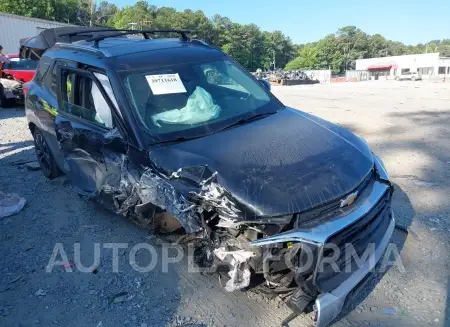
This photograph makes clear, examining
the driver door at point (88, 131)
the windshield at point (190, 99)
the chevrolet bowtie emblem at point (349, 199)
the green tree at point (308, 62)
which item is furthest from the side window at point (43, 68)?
the green tree at point (308, 62)

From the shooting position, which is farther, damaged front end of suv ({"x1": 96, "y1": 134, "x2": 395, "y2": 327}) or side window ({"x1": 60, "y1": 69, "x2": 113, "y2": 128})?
side window ({"x1": 60, "y1": 69, "x2": 113, "y2": 128})

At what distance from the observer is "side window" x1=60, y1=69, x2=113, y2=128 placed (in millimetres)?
3533

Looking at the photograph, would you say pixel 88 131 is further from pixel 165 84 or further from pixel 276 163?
pixel 276 163

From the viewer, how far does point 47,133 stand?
15.8 feet

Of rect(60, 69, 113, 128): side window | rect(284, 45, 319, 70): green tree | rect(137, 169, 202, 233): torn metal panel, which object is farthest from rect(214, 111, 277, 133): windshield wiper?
rect(284, 45, 319, 70): green tree

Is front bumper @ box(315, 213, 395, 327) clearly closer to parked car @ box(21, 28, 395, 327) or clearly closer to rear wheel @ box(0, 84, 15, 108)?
parked car @ box(21, 28, 395, 327)

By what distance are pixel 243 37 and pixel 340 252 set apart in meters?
103

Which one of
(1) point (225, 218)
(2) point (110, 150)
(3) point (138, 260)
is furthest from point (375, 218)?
(2) point (110, 150)

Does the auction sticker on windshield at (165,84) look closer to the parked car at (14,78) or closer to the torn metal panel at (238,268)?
the torn metal panel at (238,268)

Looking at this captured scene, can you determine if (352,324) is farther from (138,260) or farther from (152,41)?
(152,41)

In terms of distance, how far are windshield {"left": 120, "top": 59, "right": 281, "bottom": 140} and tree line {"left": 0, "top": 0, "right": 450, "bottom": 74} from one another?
65996 millimetres

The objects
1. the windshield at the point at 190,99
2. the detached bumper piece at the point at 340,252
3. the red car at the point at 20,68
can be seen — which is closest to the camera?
the detached bumper piece at the point at 340,252

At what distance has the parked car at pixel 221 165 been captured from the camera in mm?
2406

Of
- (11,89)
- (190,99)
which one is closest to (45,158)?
(190,99)
